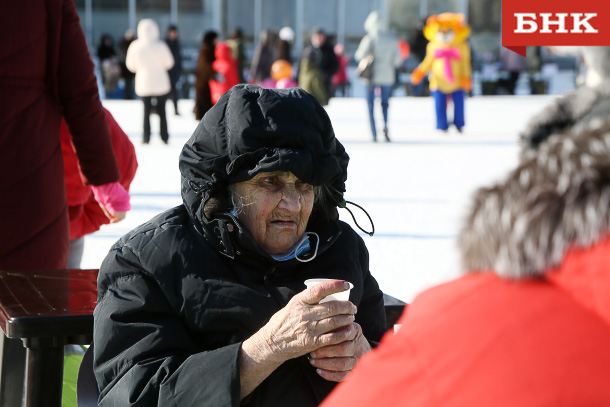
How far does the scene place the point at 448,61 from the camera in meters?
14.7

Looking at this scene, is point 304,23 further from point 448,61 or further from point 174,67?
point 448,61

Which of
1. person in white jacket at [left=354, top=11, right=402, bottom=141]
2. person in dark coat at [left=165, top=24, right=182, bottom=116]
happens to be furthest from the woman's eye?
Result: person in dark coat at [left=165, top=24, right=182, bottom=116]

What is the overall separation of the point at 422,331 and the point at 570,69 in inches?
1194

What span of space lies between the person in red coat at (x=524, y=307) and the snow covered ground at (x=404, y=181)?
0.05m

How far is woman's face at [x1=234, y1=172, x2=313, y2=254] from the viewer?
83.6 inches

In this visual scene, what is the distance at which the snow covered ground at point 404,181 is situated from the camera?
207 inches

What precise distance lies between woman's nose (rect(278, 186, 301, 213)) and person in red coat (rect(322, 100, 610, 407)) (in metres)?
1.19

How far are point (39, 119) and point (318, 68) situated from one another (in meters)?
12.9

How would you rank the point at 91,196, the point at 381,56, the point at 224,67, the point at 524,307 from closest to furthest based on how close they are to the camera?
the point at 524,307, the point at 91,196, the point at 381,56, the point at 224,67

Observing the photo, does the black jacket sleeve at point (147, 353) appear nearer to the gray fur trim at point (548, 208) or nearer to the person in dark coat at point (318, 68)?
the gray fur trim at point (548, 208)

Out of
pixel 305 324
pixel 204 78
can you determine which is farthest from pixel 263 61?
pixel 305 324

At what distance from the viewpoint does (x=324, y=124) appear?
2.11 meters

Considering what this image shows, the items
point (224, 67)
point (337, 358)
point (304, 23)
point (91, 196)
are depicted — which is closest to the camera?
point (337, 358)

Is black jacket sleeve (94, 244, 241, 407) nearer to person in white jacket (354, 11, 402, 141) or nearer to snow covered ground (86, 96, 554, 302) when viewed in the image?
snow covered ground (86, 96, 554, 302)
